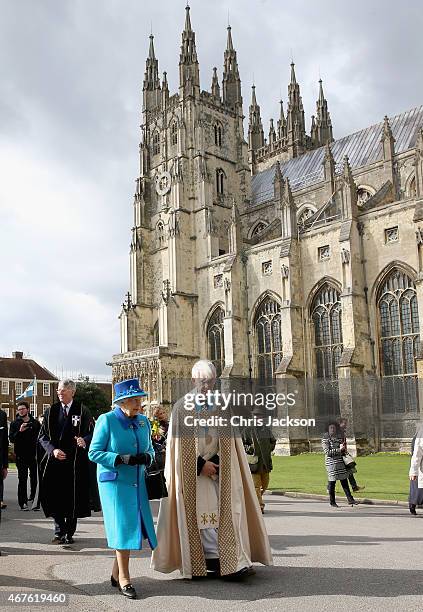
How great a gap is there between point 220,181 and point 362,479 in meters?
33.3

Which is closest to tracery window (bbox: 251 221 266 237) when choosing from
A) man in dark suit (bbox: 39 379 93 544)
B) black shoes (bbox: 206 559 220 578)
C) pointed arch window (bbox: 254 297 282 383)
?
pointed arch window (bbox: 254 297 282 383)

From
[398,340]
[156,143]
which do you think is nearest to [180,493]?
[398,340]

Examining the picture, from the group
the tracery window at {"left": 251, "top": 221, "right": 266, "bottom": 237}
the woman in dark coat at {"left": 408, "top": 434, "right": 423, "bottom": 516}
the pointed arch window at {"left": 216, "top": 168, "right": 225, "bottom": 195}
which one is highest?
the pointed arch window at {"left": 216, "top": 168, "right": 225, "bottom": 195}

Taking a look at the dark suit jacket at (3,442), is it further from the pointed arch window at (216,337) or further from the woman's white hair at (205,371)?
the pointed arch window at (216,337)

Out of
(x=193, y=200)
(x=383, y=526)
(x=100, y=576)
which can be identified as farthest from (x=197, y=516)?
(x=193, y=200)

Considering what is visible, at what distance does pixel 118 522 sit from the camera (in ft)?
17.3

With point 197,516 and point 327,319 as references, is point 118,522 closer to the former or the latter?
point 197,516

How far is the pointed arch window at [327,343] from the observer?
33375 mm

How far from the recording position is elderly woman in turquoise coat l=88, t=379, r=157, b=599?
5242 mm

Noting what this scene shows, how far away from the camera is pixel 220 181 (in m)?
47.0

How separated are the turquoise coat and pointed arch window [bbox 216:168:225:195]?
41986 mm

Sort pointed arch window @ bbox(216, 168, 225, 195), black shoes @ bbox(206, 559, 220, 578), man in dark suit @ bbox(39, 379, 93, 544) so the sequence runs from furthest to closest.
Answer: pointed arch window @ bbox(216, 168, 225, 195) < man in dark suit @ bbox(39, 379, 93, 544) < black shoes @ bbox(206, 559, 220, 578)

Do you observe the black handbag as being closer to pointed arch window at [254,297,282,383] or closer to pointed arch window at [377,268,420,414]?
pointed arch window at [377,268,420,414]

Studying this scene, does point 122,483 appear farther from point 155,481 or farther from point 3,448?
point 3,448
